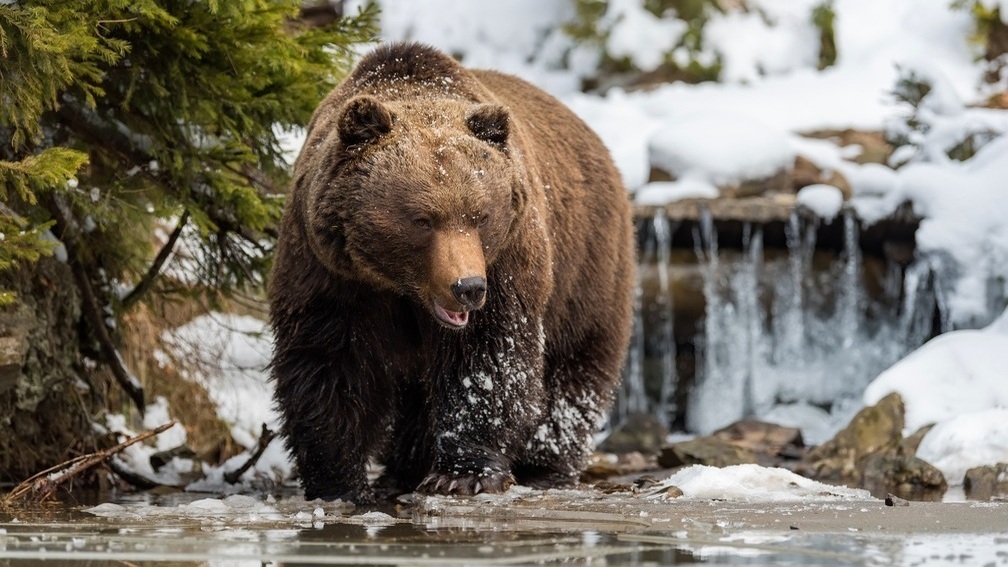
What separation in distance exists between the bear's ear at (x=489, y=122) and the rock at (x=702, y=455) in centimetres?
399

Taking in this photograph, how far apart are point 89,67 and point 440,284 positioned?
202 cm

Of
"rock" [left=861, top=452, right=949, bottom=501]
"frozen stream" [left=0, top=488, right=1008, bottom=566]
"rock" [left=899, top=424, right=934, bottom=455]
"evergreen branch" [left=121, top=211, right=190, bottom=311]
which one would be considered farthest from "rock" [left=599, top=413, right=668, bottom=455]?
"frozen stream" [left=0, top=488, right=1008, bottom=566]

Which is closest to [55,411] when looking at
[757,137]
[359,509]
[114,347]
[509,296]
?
[114,347]

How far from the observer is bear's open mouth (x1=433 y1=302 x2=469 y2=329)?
5707mm

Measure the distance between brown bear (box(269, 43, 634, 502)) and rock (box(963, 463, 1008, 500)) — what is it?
2047 millimetres

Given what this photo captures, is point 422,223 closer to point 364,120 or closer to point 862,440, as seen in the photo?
point 364,120

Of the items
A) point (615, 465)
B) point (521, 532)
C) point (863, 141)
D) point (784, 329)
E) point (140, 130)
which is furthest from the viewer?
point (863, 141)

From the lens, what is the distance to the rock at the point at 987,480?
730 centimetres

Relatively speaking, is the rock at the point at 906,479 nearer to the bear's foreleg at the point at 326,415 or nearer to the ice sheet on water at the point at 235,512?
the bear's foreleg at the point at 326,415

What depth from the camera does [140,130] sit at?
23.6 feet

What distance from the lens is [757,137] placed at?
1504 centimetres

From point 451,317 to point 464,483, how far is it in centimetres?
96

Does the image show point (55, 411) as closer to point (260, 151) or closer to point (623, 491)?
point (260, 151)

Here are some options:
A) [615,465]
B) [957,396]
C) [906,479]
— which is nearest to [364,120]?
[906,479]
